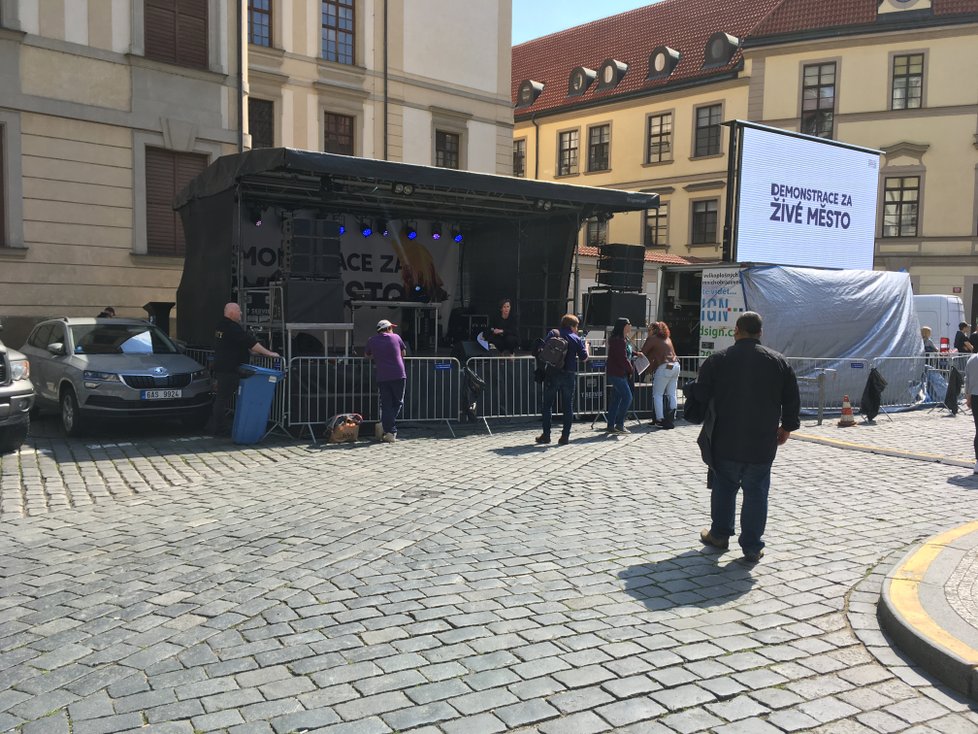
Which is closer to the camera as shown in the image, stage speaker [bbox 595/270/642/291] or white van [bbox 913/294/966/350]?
stage speaker [bbox 595/270/642/291]

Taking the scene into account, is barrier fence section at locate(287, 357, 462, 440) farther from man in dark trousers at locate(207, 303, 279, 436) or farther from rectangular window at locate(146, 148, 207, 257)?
rectangular window at locate(146, 148, 207, 257)

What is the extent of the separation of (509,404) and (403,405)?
173 cm

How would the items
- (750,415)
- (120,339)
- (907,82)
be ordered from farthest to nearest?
(907,82), (120,339), (750,415)

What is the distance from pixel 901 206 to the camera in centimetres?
3412

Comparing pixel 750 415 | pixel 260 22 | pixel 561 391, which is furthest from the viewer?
pixel 260 22

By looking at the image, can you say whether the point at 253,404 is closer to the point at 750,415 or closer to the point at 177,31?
the point at 750,415

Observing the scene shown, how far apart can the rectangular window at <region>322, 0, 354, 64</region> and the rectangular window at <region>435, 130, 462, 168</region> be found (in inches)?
149

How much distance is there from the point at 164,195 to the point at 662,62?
29814 millimetres

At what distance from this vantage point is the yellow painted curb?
4215 millimetres

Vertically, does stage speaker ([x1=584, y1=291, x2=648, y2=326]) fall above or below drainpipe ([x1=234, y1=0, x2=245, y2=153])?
below

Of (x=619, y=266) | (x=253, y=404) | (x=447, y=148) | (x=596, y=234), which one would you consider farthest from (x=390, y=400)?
(x=596, y=234)

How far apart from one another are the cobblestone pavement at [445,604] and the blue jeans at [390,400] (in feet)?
6.98

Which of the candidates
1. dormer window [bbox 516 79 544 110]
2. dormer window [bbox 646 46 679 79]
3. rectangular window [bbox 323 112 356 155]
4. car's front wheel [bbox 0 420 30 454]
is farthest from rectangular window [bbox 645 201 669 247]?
car's front wheel [bbox 0 420 30 454]

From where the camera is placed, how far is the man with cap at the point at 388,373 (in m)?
10.8
